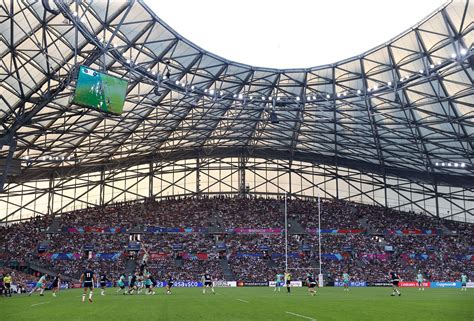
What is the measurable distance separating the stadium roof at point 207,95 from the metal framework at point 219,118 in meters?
0.16

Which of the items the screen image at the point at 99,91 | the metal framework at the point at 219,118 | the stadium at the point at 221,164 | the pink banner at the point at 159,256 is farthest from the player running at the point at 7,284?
the pink banner at the point at 159,256

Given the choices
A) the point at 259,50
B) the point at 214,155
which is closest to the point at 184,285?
the point at 214,155

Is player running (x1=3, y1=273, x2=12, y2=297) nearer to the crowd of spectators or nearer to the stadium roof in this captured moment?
the stadium roof

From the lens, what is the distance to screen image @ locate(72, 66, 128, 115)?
1291 inches

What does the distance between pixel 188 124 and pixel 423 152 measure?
3069cm

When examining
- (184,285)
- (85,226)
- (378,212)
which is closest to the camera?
(184,285)

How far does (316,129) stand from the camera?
2591 inches

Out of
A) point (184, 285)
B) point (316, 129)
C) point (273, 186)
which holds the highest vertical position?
point (316, 129)

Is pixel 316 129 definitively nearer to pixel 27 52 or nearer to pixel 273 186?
pixel 273 186

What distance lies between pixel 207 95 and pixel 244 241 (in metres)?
28.0

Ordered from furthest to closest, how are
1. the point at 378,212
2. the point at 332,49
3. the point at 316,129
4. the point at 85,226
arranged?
the point at 378,212 < the point at 85,226 < the point at 316,129 < the point at 332,49

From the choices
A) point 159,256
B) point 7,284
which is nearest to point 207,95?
point 7,284

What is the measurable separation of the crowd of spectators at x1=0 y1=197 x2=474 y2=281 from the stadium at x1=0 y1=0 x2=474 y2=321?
27cm

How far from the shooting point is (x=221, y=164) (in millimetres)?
80688
